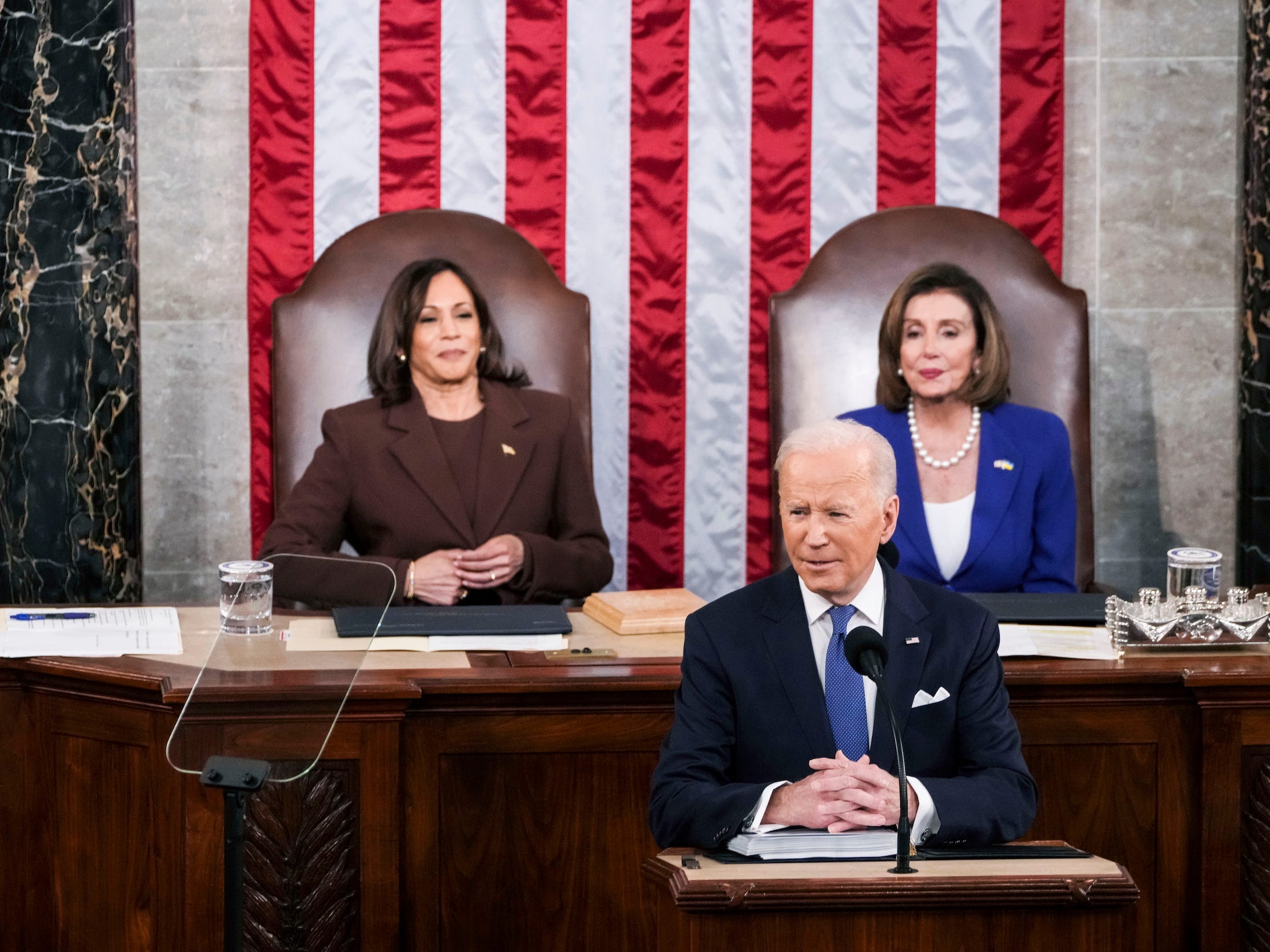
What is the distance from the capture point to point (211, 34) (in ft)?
14.3

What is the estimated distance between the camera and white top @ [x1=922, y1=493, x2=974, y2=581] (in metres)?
3.63

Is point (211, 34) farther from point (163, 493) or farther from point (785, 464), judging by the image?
point (785, 464)

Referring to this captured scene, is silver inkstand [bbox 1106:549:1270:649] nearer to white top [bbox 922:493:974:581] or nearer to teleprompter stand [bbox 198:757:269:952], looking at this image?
white top [bbox 922:493:974:581]

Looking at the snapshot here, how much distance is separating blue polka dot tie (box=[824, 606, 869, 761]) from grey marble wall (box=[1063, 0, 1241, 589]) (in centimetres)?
247

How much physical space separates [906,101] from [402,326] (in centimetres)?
156

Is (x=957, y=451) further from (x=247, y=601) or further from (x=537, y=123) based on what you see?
(x=247, y=601)

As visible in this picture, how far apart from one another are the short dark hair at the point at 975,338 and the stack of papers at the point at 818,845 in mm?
1864

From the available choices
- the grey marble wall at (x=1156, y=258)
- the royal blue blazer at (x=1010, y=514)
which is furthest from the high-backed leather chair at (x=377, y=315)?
the grey marble wall at (x=1156, y=258)

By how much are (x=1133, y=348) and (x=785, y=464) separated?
2483 millimetres

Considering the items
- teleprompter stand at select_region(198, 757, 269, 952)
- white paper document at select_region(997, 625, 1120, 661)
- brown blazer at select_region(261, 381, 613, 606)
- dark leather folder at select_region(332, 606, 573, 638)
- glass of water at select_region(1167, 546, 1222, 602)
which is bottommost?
teleprompter stand at select_region(198, 757, 269, 952)

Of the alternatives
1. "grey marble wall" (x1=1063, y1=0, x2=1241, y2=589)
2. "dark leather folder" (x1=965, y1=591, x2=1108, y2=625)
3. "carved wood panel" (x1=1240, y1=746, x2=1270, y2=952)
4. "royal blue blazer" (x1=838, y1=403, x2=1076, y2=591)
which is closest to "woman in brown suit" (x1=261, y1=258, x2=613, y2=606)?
"royal blue blazer" (x1=838, y1=403, x2=1076, y2=591)

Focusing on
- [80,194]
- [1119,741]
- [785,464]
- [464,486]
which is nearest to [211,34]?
[80,194]

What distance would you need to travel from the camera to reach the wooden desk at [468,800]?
8.32 feet

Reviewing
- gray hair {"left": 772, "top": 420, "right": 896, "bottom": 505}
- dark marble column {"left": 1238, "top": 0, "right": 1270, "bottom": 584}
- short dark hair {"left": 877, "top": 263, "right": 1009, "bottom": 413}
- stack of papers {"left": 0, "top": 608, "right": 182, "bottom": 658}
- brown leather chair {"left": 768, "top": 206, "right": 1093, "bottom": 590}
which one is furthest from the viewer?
dark marble column {"left": 1238, "top": 0, "right": 1270, "bottom": 584}
